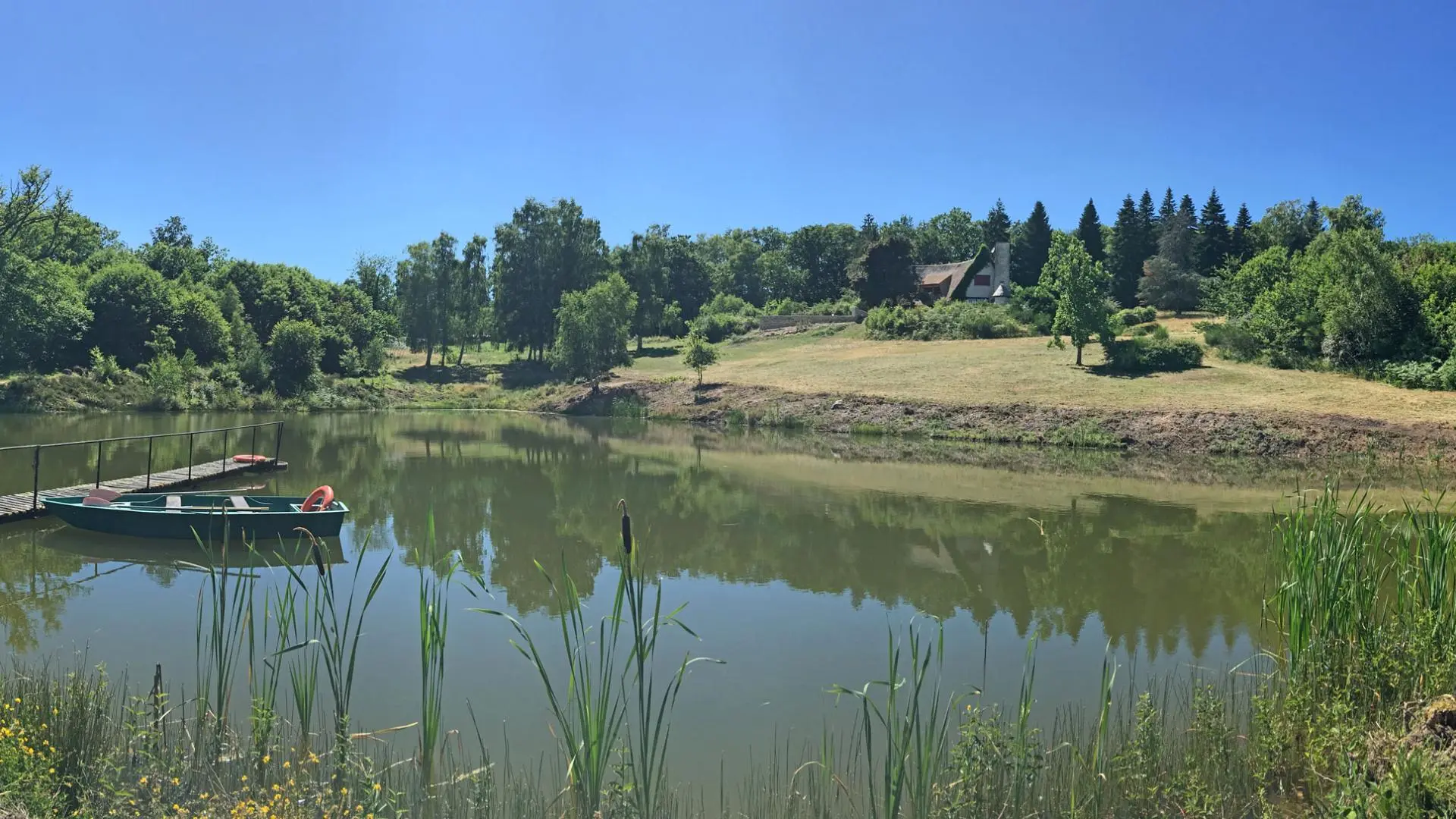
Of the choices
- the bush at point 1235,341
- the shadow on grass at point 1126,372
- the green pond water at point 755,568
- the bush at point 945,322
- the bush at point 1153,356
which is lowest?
the green pond water at point 755,568

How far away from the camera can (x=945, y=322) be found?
59.7 metres

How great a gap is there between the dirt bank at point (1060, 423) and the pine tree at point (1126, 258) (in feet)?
127

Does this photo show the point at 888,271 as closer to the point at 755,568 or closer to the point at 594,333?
the point at 594,333

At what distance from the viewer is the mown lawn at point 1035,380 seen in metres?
32.7

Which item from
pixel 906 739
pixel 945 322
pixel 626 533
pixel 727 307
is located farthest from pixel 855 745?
pixel 727 307

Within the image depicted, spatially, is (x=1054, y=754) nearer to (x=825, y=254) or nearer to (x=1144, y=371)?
(x=1144, y=371)

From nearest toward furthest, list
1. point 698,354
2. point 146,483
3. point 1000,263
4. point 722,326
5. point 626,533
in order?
point 626,533 → point 146,483 → point 698,354 → point 722,326 → point 1000,263

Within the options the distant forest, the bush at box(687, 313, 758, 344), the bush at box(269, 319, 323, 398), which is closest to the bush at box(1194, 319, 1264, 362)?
the distant forest

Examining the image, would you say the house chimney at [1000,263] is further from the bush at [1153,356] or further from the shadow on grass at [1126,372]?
the shadow on grass at [1126,372]

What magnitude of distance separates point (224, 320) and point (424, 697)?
212ft

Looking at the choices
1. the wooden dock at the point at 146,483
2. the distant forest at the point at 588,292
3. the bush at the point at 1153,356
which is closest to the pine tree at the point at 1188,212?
the distant forest at the point at 588,292

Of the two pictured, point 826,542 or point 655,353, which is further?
point 655,353

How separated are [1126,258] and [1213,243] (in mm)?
6262

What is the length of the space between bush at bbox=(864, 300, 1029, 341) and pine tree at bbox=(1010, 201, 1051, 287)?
39.5ft
